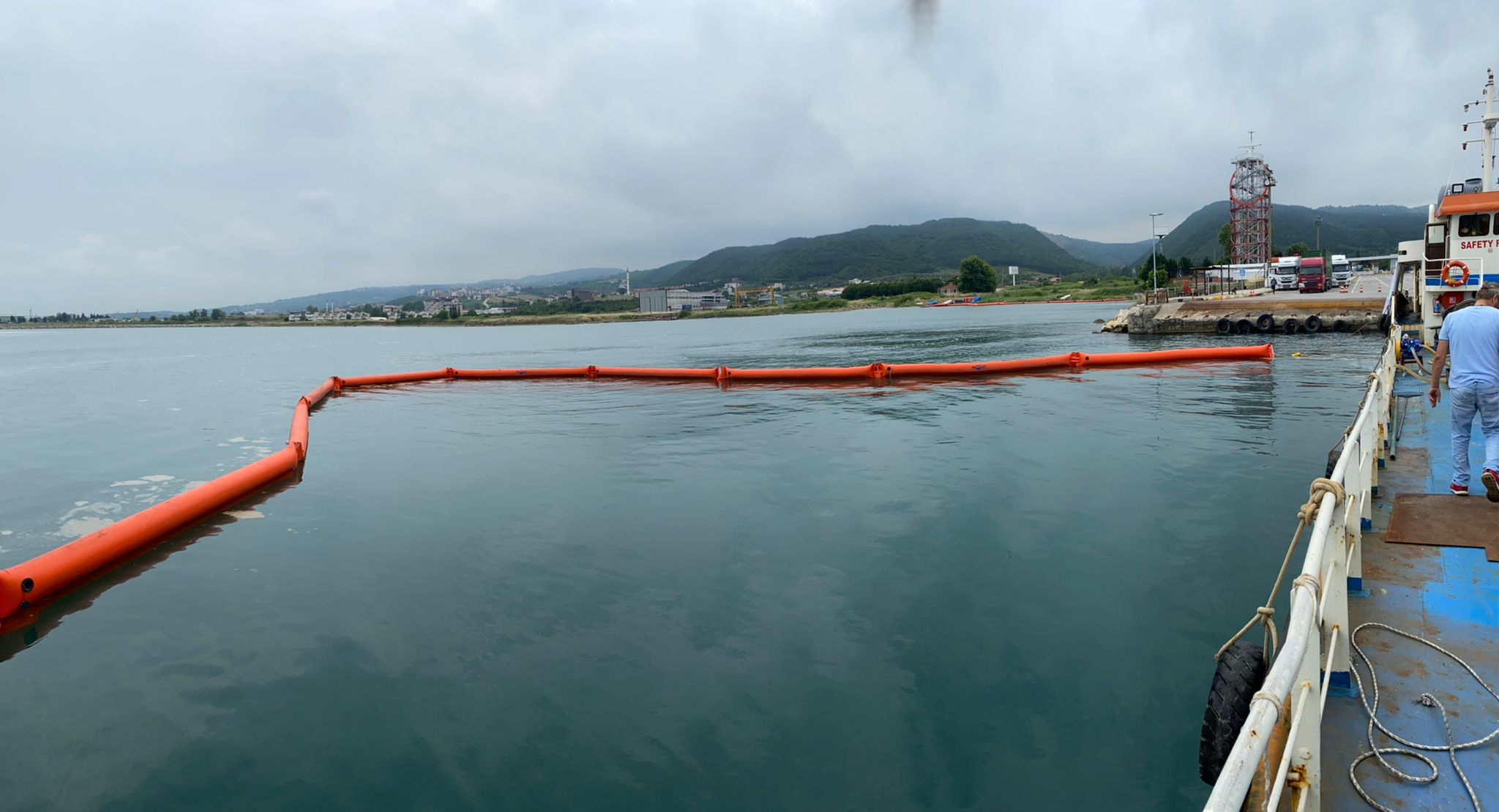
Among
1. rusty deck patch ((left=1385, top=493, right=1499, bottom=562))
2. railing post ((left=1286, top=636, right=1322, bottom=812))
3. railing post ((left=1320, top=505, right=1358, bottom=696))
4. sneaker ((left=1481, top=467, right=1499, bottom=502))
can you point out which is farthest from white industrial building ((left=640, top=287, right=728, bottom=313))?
railing post ((left=1286, top=636, right=1322, bottom=812))

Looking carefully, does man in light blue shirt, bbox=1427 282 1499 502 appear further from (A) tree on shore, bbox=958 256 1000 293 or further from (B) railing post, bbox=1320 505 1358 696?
(A) tree on shore, bbox=958 256 1000 293

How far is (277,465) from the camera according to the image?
1434 centimetres

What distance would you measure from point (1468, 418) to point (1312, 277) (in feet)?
180

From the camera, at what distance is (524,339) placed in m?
87.9

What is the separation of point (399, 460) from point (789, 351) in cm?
3258

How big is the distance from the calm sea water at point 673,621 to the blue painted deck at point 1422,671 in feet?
4.38

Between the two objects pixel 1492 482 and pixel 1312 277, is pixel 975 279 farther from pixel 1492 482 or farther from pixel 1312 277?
pixel 1492 482

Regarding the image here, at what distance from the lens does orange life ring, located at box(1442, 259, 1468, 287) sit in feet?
53.5

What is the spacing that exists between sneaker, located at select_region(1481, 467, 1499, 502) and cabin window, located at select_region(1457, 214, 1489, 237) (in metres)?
14.4

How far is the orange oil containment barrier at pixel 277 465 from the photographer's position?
8.72m

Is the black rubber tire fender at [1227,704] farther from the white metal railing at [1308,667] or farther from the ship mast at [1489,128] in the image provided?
the ship mast at [1489,128]

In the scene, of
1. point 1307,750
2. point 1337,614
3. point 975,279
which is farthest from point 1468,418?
point 975,279

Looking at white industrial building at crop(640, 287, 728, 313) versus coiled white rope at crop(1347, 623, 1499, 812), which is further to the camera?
white industrial building at crop(640, 287, 728, 313)

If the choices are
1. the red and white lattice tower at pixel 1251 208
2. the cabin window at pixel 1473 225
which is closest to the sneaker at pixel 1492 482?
the cabin window at pixel 1473 225
